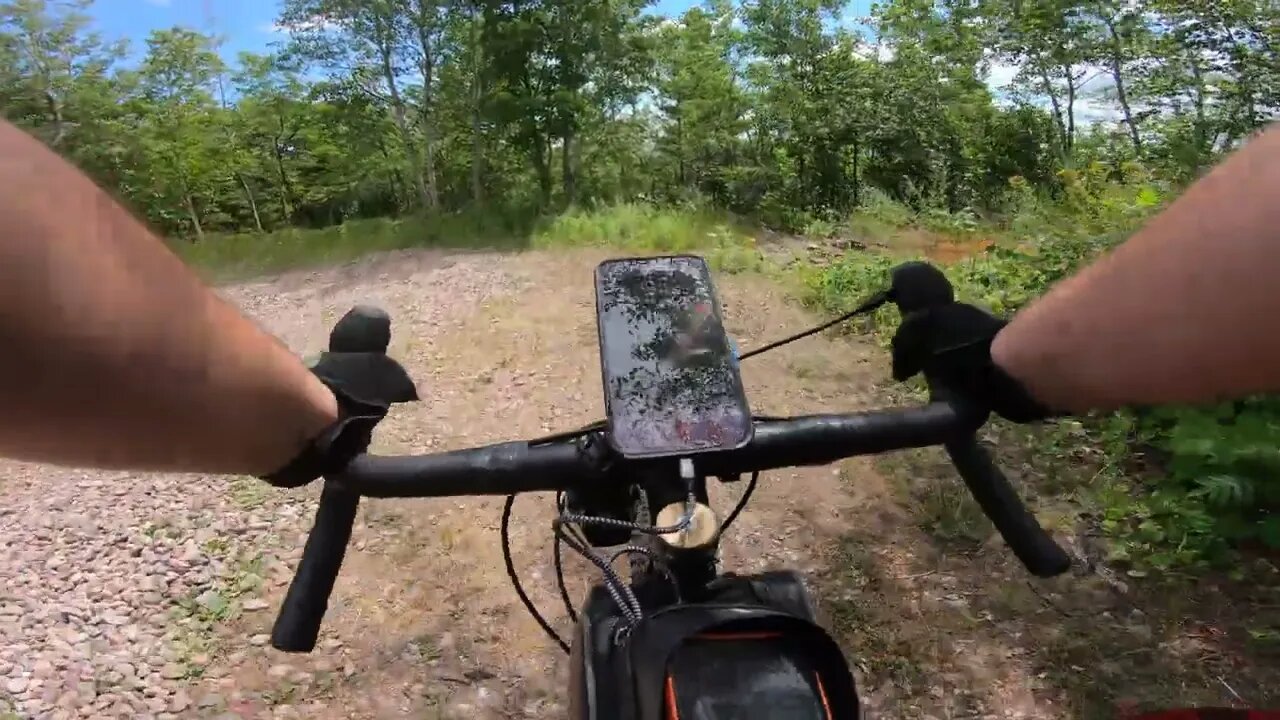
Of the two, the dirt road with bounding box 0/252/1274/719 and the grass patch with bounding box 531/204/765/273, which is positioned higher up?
the grass patch with bounding box 531/204/765/273

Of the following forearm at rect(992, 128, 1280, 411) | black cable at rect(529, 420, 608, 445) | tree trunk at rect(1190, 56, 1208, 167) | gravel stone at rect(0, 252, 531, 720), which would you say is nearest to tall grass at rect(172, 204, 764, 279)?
tree trunk at rect(1190, 56, 1208, 167)

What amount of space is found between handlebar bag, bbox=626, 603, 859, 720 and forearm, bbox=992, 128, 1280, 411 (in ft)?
0.96

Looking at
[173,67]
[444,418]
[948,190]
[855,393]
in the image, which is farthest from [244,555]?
[948,190]

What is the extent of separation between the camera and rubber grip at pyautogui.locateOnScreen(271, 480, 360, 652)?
858mm

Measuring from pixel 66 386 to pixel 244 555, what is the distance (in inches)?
109

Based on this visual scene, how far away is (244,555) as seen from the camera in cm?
289

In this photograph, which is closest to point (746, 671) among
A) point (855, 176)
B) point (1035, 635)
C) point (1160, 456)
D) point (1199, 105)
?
point (1035, 635)

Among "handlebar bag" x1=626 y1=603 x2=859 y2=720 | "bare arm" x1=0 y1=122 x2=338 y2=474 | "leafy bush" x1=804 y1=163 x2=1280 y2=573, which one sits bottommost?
"leafy bush" x1=804 y1=163 x2=1280 y2=573

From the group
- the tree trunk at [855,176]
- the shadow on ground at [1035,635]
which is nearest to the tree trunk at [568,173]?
the tree trunk at [855,176]

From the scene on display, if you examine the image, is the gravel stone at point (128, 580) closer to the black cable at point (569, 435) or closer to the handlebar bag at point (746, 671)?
the black cable at point (569, 435)

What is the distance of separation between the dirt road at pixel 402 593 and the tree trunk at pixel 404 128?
196 inches

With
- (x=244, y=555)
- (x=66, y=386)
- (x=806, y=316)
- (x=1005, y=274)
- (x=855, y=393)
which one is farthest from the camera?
(x=806, y=316)

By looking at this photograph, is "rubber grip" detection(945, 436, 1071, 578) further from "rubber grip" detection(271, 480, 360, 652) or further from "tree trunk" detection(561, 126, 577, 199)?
"tree trunk" detection(561, 126, 577, 199)

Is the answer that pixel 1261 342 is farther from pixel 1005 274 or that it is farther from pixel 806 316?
pixel 806 316
